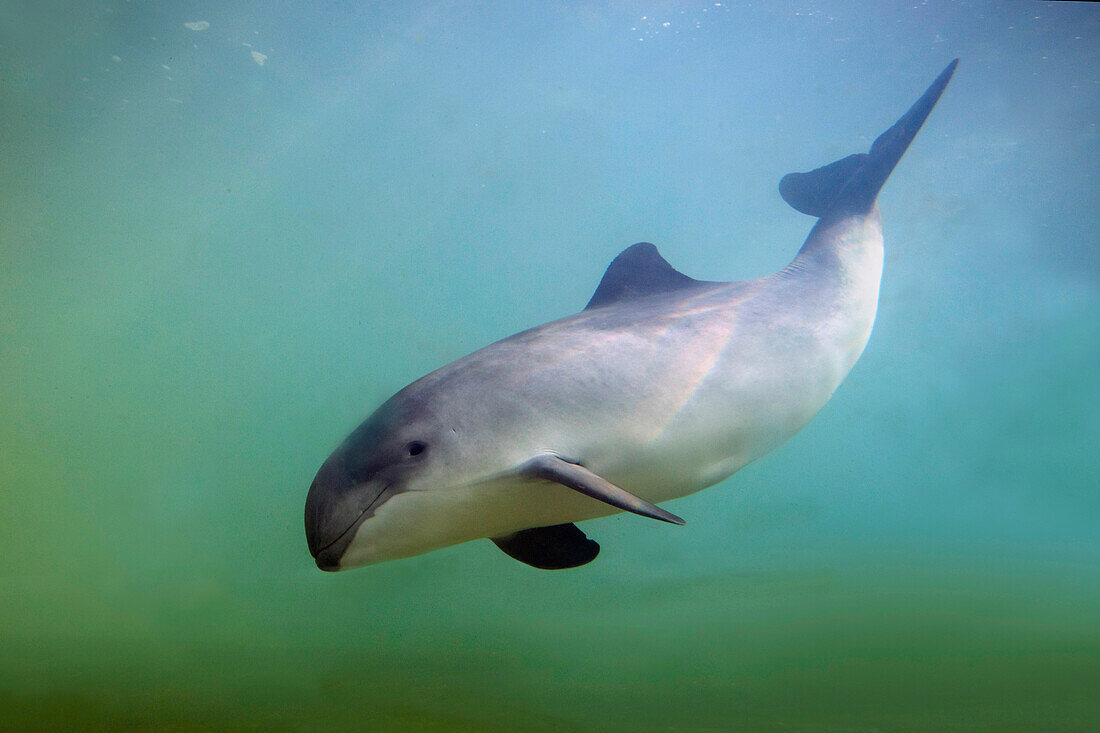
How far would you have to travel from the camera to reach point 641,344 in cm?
317

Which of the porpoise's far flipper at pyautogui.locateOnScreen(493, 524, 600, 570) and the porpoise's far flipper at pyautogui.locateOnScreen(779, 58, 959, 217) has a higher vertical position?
the porpoise's far flipper at pyautogui.locateOnScreen(779, 58, 959, 217)

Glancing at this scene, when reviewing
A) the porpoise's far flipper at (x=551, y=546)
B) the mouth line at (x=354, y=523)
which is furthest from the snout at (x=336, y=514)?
the porpoise's far flipper at (x=551, y=546)

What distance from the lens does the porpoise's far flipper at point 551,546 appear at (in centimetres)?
320

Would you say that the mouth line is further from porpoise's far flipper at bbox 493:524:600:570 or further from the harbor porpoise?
porpoise's far flipper at bbox 493:524:600:570

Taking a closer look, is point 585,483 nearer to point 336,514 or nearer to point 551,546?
point 336,514

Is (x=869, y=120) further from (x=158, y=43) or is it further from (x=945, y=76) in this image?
(x=158, y=43)

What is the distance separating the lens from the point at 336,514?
2.26m

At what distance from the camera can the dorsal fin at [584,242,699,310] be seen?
166 inches

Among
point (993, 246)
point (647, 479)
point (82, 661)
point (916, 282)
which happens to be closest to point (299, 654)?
point (82, 661)

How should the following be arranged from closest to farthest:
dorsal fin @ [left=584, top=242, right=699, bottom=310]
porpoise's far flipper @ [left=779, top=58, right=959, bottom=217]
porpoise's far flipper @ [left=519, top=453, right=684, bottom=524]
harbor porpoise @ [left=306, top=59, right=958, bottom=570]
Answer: porpoise's far flipper @ [left=519, top=453, right=684, bottom=524] → harbor porpoise @ [left=306, top=59, right=958, bottom=570] → dorsal fin @ [left=584, top=242, right=699, bottom=310] → porpoise's far flipper @ [left=779, top=58, right=959, bottom=217]

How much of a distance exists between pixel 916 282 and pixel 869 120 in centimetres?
1315

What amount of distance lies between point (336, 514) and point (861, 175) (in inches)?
211

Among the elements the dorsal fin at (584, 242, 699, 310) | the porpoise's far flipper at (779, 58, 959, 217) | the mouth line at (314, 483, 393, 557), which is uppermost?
the porpoise's far flipper at (779, 58, 959, 217)

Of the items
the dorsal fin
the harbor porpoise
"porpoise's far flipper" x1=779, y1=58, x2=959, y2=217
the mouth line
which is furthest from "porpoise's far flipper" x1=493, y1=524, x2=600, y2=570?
"porpoise's far flipper" x1=779, y1=58, x2=959, y2=217
